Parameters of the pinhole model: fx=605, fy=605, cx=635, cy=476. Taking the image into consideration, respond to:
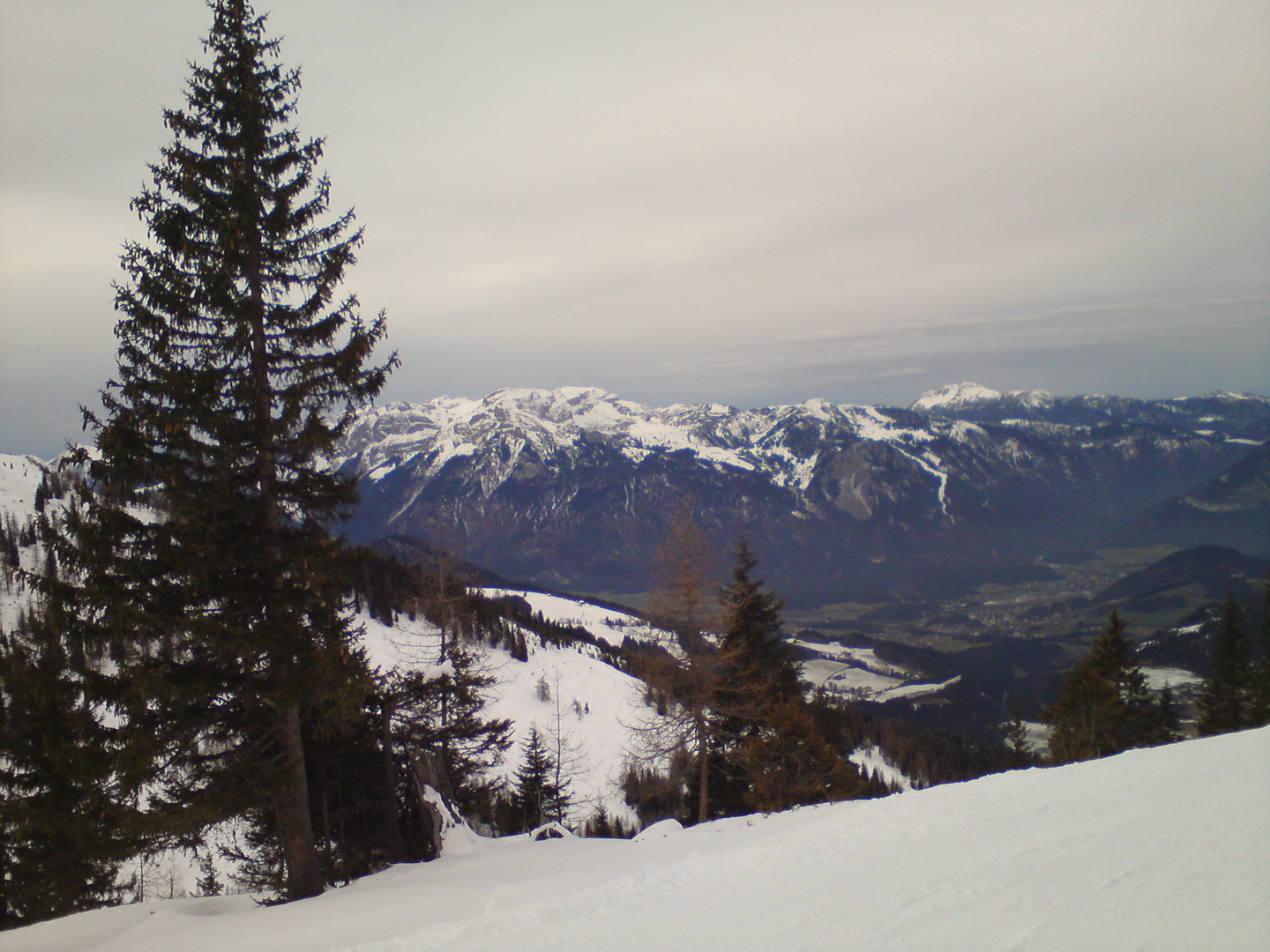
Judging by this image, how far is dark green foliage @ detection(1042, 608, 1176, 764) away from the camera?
3055cm

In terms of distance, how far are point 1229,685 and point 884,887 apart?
41.2 meters

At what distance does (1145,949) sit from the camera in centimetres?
463

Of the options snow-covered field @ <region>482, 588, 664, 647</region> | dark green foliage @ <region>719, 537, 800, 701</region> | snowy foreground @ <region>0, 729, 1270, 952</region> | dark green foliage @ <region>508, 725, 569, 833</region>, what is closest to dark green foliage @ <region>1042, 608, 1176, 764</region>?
dark green foliage @ <region>719, 537, 800, 701</region>

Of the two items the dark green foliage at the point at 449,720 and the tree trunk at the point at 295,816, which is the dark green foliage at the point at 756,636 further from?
the tree trunk at the point at 295,816

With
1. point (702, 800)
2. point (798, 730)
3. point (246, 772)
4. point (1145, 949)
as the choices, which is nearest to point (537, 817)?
point (702, 800)

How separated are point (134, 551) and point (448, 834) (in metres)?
9.53

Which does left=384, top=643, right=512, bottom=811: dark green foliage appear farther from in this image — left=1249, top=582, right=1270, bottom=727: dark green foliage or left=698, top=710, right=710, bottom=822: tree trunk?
left=1249, top=582, right=1270, bottom=727: dark green foliage

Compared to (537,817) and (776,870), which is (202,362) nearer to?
(776,870)

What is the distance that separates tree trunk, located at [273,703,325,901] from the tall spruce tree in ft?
0.10

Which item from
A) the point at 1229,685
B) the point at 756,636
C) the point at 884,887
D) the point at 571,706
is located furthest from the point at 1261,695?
the point at 571,706

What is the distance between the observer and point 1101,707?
30.1 meters

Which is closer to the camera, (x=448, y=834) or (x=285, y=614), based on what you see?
(x=285, y=614)

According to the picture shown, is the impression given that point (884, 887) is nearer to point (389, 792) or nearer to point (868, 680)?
point (389, 792)

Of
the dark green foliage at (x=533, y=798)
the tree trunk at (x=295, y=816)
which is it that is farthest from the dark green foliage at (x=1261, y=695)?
the tree trunk at (x=295, y=816)
